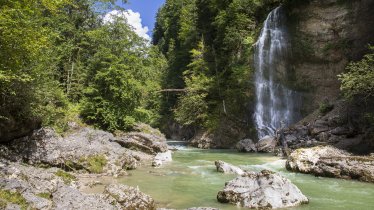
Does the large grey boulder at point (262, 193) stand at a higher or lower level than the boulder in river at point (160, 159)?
lower

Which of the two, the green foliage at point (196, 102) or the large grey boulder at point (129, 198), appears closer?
the large grey boulder at point (129, 198)

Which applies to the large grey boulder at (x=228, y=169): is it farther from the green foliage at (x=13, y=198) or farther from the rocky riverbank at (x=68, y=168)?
the green foliage at (x=13, y=198)

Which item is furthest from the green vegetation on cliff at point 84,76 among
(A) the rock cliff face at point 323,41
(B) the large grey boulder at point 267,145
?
(A) the rock cliff face at point 323,41

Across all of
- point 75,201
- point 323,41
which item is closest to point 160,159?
point 75,201

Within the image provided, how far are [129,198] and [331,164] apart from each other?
9.31m

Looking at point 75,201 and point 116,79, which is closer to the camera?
point 75,201

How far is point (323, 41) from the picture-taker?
98.4 feet

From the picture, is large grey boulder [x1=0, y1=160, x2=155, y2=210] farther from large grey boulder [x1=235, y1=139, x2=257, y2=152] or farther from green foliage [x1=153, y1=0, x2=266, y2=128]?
green foliage [x1=153, y1=0, x2=266, y2=128]

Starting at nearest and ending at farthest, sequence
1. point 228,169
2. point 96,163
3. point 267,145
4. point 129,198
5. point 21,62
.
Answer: point 129,198, point 21,62, point 96,163, point 228,169, point 267,145

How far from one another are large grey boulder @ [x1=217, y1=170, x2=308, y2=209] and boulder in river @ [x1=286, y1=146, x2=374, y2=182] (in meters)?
4.80

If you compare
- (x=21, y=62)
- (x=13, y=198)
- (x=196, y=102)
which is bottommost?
(x=13, y=198)

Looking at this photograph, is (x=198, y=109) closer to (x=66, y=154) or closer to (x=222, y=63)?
(x=222, y=63)

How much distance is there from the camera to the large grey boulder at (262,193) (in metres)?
9.87

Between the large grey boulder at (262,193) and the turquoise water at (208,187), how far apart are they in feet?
0.97
